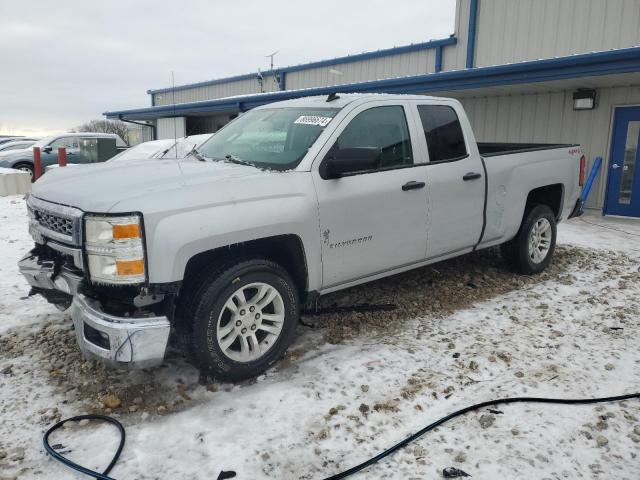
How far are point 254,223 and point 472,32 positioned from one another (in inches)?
471

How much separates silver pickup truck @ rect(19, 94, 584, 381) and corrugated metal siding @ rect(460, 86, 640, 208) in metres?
7.15

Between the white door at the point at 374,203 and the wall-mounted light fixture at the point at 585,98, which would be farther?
the wall-mounted light fixture at the point at 585,98

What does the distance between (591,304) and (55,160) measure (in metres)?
16.6

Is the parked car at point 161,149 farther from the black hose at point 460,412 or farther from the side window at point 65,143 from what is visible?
the side window at point 65,143

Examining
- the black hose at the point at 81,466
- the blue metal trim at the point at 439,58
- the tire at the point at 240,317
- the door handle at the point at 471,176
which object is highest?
the blue metal trim at the point at 439,58

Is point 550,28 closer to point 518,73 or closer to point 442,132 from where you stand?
point 518,73

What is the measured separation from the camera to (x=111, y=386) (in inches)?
140

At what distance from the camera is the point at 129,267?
9.96ft

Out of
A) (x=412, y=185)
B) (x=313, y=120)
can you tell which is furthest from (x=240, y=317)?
(x=412, y=185)

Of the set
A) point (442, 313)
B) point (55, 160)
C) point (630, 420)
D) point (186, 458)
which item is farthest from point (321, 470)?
point (55, 160)

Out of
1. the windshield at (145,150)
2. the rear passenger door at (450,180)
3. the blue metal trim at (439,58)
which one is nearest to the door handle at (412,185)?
the rear passenger door at (450,180)

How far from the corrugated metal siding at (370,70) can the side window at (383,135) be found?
11.2 metres

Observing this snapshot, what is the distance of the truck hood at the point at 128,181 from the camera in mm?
3150

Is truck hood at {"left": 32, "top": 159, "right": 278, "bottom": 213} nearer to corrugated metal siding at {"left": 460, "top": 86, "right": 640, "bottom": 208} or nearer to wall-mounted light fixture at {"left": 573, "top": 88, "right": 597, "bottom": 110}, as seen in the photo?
wall-mounted light fixture at {"left": 573, "top": 88, "right": 597, "bottom": 110}
